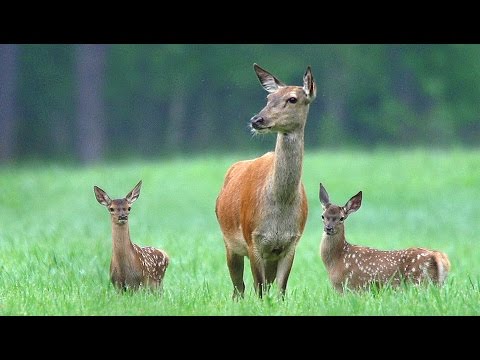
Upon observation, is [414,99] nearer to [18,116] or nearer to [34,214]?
[18,116]

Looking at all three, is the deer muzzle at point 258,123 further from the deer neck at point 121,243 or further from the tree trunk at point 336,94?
the tree trunk at point 336,94

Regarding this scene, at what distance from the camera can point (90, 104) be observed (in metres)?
40.7

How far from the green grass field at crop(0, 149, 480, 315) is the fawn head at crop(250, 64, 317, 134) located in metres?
1.36

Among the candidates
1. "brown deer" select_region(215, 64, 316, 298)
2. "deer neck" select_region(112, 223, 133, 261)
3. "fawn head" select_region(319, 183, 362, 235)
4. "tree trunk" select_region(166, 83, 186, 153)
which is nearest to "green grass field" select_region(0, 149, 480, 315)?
"deer neck" select_region(112, 223, 133, 261)

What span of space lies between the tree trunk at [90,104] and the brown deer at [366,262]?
28.9 m

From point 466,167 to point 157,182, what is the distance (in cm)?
698

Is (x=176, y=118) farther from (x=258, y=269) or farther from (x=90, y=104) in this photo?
(x=258, y=269)

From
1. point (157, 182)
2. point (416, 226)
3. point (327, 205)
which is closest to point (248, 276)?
point (327, 205)

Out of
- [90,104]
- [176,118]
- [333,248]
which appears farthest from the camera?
[176,118]

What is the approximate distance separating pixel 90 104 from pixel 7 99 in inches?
126

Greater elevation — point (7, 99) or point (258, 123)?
point (7, 99)

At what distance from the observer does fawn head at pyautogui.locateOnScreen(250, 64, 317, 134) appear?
9.16 metres

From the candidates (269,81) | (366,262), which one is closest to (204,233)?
(366,262)

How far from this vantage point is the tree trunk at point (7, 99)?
3881 centimetres
